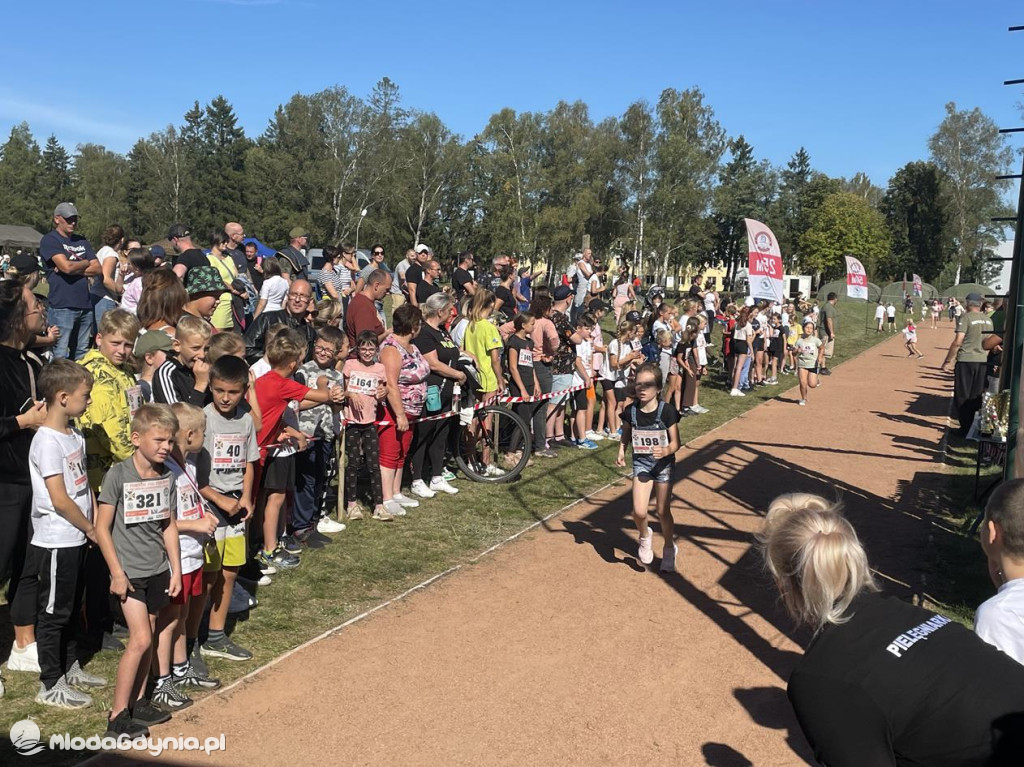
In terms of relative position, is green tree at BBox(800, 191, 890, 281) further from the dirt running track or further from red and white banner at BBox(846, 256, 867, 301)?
the dirt running track

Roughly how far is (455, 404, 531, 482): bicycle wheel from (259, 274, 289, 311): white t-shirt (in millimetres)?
2799

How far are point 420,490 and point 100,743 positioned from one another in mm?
5441

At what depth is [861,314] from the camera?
4984 cm

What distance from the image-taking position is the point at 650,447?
760 cm

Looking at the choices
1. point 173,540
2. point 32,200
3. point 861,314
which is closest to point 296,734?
point 173,540

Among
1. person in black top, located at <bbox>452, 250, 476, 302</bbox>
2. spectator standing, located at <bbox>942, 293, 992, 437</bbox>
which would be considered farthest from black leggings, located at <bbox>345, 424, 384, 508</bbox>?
spectator standing, located at <bbox>942, 293, 992, 437</bbox>

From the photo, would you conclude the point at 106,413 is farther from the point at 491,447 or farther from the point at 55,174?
the point at 55,174

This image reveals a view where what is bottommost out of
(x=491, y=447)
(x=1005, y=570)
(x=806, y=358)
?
(x=491, y=447)

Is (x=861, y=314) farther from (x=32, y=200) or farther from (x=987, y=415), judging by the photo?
(x=32, y=200)

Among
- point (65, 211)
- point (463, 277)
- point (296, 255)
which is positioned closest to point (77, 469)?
point (65, 211)

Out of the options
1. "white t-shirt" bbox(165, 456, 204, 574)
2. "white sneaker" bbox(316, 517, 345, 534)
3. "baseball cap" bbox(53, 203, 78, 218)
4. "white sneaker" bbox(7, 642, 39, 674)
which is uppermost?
"baseball cap" bbox(53, 203, 78, 218)

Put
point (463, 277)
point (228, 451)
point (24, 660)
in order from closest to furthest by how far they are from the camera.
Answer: point (24, 660) → point (228, 451) → point (463, 277)

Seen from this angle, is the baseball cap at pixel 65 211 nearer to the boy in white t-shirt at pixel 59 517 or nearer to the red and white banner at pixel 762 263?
the boy in white t-shirt at pixel 59 517

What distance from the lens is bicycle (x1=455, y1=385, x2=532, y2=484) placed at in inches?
426
